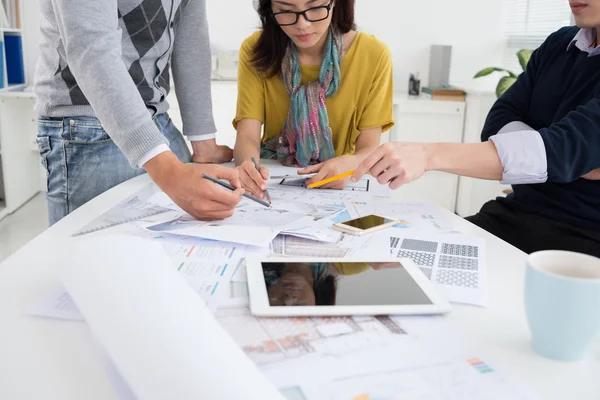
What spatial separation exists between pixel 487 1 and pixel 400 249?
334cm

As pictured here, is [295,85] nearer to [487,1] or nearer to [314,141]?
[314,141]

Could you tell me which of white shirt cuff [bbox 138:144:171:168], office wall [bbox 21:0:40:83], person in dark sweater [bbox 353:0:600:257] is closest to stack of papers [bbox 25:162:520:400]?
white shirt cuff [bbox 138:144:171:168]

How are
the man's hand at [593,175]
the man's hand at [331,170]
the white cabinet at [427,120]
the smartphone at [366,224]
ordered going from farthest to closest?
the white cabinet at [427,120]
the man's hand at [331,170]
the man's hand at [593,175]
the smartphone at [366,224]

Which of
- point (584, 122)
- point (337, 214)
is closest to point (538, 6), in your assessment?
point (584, 122)

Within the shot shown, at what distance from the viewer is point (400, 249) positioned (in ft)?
2.89

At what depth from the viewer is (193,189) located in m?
0.95

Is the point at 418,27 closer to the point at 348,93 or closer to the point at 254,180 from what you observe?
the point at 348,93

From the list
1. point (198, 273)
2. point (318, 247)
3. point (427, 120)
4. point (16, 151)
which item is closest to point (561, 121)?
point (318, 247)

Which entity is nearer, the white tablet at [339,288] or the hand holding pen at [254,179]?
the white tablet at [339,288]

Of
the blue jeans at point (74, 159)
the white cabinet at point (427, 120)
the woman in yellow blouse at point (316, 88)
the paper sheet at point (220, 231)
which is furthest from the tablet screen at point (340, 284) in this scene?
the white cabinet at point (427, 120)

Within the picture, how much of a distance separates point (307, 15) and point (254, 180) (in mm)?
557

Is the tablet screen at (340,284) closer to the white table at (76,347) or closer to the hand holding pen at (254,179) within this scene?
the white table at (76,347)

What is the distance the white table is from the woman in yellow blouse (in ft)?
2.82

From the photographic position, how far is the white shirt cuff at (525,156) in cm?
109
